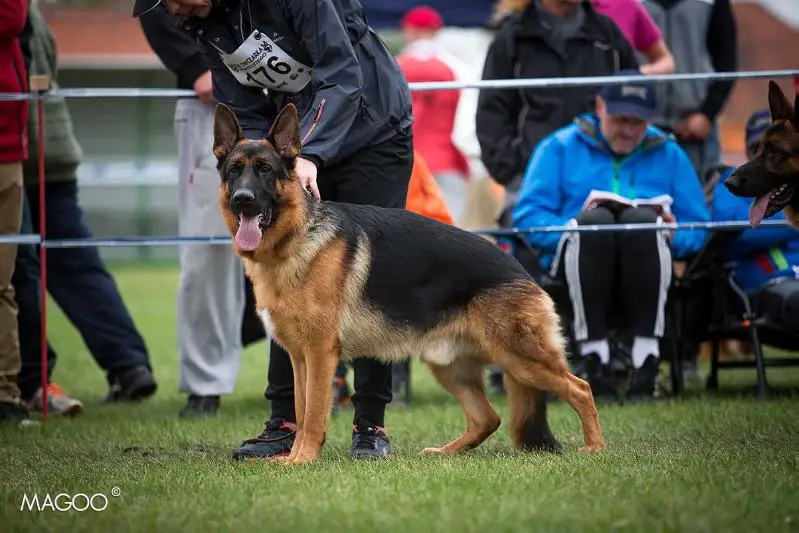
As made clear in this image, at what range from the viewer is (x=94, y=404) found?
709 centimetres

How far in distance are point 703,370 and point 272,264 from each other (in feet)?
15.7

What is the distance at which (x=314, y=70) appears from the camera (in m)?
4.64

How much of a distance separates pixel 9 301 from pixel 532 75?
3.44m

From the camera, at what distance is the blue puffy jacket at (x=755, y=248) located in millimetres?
6637

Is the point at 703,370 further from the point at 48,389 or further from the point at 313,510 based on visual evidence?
the point at 313,510

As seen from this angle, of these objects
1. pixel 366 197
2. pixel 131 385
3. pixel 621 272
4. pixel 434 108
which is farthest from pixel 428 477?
pixel 434 108

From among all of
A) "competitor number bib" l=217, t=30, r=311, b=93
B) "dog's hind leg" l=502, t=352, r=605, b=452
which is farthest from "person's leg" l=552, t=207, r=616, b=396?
"competitor number bib" l=217, t=30, r=311, b=93

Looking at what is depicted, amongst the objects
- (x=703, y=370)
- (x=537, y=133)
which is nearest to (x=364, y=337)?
(x=537, y=133)

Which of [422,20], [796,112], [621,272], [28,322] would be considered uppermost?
[422,20]

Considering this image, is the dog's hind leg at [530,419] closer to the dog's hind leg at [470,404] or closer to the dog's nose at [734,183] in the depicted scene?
the dog's hind leg at [470,404]

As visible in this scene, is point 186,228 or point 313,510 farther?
point 186,228

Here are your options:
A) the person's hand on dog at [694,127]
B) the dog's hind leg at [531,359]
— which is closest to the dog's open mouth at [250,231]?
the dog's hind leg at [531,359]

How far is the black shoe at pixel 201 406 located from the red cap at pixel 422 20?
469 cm

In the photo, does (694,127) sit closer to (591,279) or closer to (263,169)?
(591,279)
